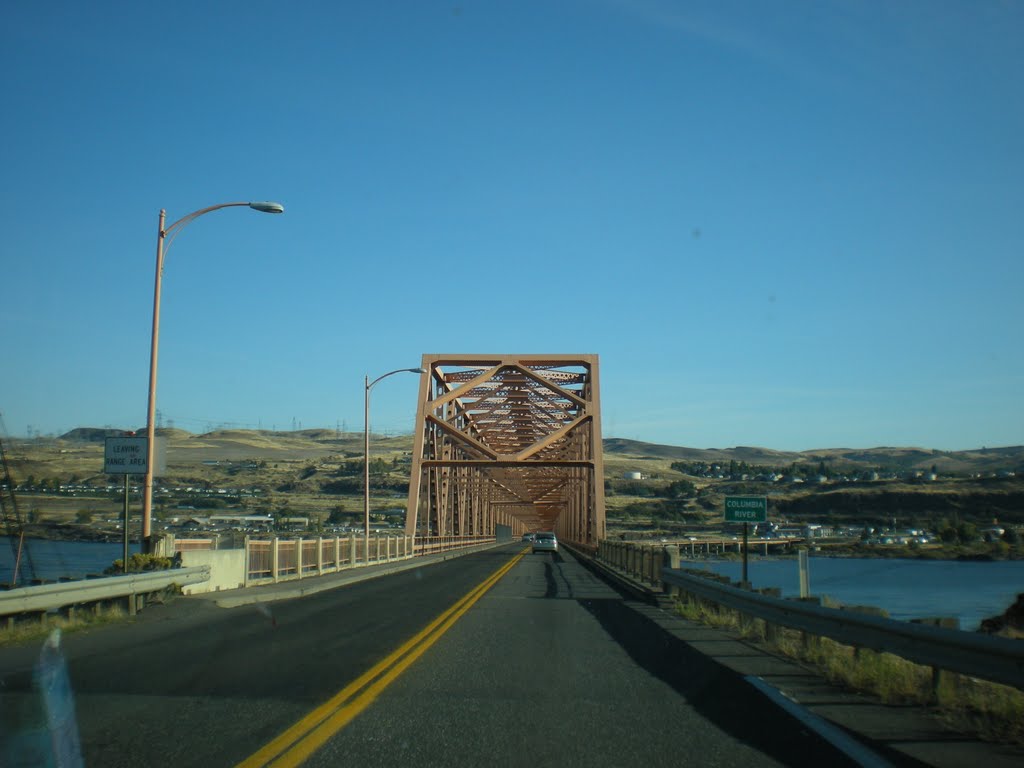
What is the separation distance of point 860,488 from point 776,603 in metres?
120

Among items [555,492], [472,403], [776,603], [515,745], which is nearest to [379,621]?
[776,603]

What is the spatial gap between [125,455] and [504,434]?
263ft

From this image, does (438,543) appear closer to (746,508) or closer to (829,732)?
(746,508)

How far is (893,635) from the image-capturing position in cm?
805

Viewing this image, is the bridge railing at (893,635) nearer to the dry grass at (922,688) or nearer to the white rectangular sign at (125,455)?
the dry grass at (922,688)

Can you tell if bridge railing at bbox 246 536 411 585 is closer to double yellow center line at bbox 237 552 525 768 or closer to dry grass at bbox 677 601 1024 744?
double yellow center line at bbox 237 552 525 768

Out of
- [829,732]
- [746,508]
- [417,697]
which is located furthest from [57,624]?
[746,508]

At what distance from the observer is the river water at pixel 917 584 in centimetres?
3244

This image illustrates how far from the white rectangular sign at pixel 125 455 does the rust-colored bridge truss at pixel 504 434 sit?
38.5m

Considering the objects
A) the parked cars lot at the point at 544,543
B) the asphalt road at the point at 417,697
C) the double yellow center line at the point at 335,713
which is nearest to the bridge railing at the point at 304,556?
the asphalt road at the point at 417,697

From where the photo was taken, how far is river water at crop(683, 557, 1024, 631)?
32438 mm

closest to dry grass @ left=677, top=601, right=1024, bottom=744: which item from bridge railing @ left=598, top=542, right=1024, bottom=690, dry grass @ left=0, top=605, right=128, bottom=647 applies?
bridge railing @ left=598, top=542, right=1024, bottom=690

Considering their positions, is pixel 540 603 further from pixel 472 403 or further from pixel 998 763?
pixel 472 403

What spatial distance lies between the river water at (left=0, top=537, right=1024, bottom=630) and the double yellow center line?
1372 cm
